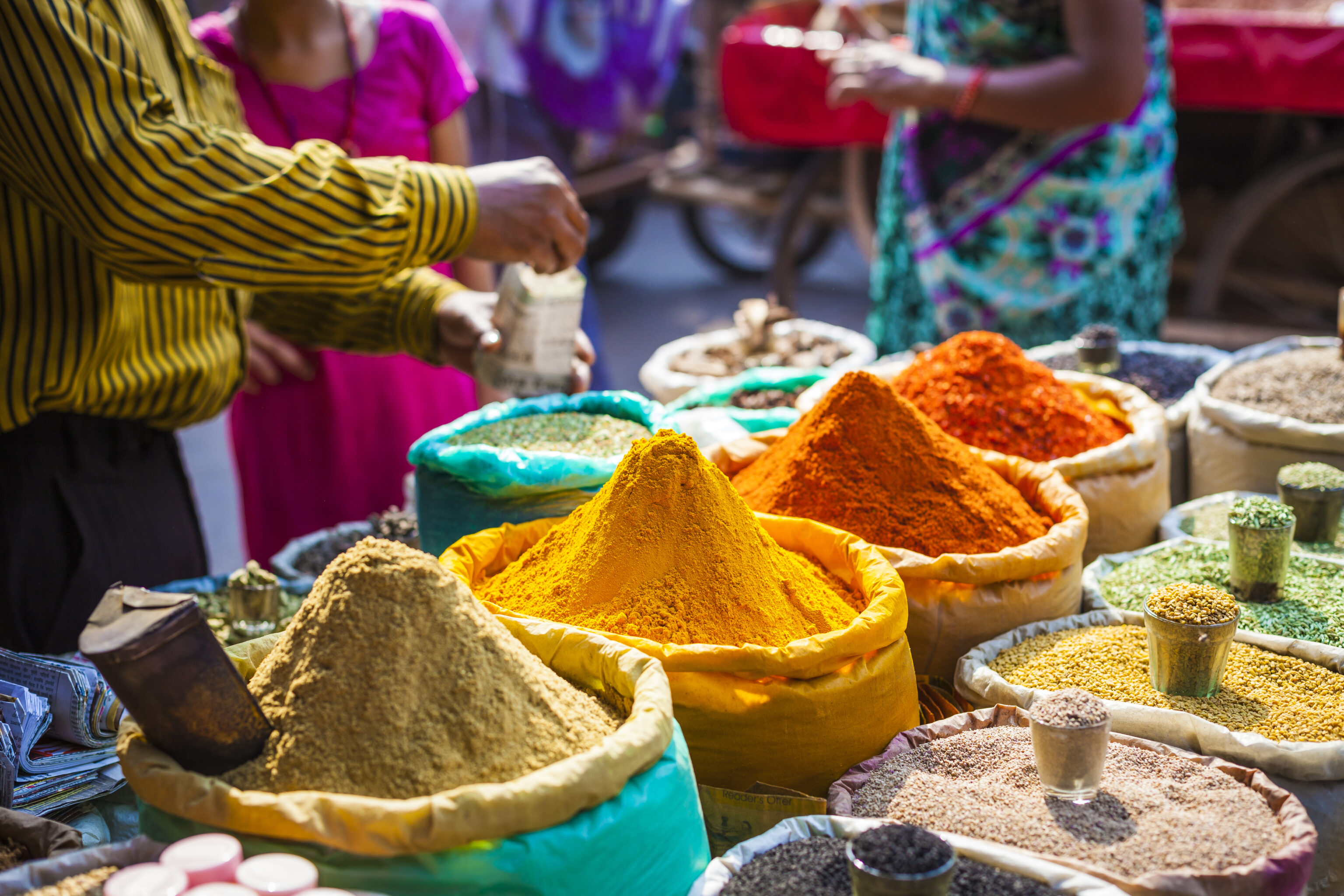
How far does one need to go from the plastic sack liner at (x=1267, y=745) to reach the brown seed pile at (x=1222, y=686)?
2 cm

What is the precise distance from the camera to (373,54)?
2045 mm

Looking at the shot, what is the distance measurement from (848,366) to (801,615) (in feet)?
3.12

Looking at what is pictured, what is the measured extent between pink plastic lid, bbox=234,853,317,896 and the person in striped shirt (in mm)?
720

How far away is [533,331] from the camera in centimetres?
144

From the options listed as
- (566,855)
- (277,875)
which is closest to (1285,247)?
(566,855)

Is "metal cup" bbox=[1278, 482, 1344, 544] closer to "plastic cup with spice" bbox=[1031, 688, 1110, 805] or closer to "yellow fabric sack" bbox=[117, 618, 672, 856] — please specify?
"plastic cup with spice" bbox=[1031, 688, 1110, 805]

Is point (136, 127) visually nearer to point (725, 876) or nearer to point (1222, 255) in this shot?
point (725, 876)

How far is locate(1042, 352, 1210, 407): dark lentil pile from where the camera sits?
72.2 inches

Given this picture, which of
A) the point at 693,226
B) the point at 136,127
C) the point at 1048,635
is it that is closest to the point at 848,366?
the point at 1048,635

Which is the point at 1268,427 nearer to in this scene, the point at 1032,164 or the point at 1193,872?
the point at 1032,164

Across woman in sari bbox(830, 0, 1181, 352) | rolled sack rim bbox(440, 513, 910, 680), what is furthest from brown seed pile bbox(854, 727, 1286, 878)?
woman in sari bbox(830, 0, 1181, 352)

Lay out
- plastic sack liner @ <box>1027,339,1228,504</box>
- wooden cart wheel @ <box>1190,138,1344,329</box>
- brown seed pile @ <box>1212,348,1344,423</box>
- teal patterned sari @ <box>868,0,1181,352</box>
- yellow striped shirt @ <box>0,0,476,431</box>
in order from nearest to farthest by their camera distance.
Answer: yellow striped shirt @ <box>0,0,476,431</box>, brown seed pile @ <box>1212,348,1344,423</box>, plastic sack liner @ <box>1027,339,1228,504</box>, teal patterned sari @ <box>868,0,1181,352</box>, wooden cart wheel @ <box>1190,138,1344,329</box>

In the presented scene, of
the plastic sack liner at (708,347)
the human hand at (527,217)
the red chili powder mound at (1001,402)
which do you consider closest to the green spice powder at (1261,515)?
the red chili powder mound at (1001,402)

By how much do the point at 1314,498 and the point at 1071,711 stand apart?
2.33 feet
